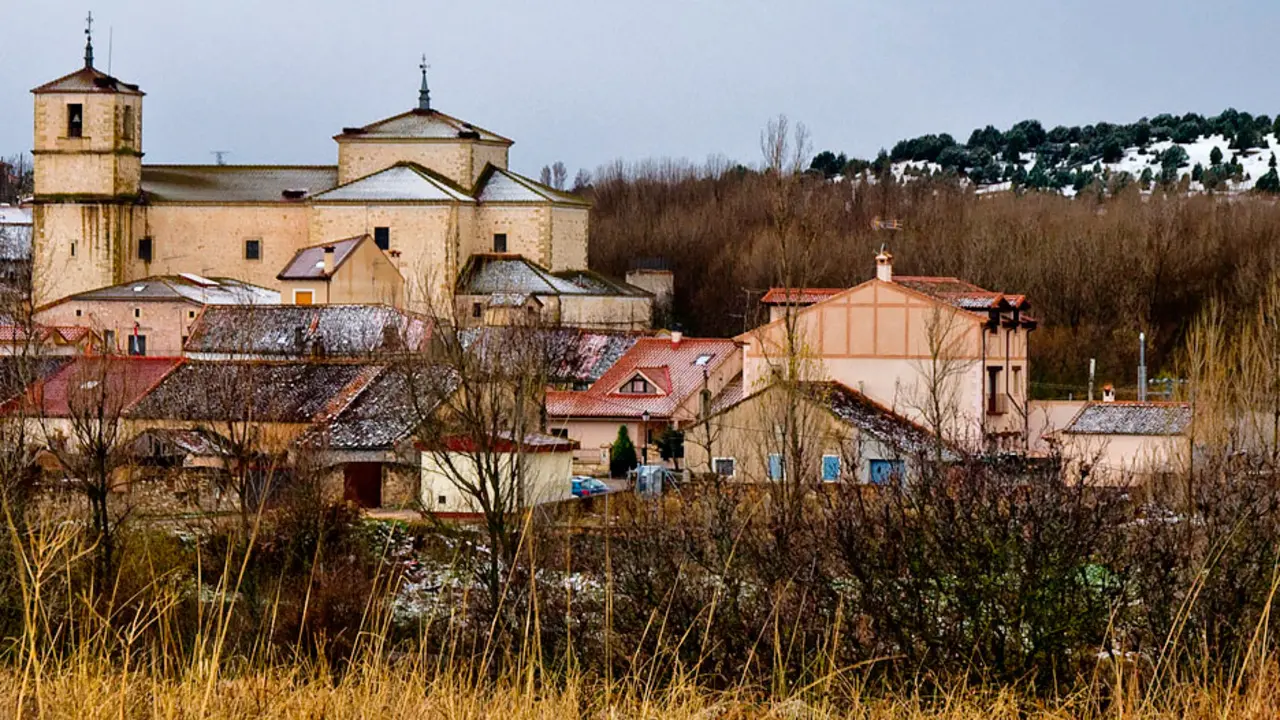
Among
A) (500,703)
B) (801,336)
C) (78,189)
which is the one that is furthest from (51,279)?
(500,703)

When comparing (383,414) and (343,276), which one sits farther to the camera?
(343,276)

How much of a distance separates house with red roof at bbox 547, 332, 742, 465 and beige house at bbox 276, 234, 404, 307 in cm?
1068

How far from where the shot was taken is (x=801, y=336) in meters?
30.4

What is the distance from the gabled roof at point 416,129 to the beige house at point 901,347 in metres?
22.4

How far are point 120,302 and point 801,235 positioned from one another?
19.9m

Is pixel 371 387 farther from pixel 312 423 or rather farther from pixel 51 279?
pixel 51 279

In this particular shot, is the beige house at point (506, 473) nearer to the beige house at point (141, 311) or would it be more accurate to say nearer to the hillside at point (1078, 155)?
the beige house at point (141, 311)

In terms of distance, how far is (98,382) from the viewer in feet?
90.7

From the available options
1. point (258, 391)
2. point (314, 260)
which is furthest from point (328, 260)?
point (258, 391)

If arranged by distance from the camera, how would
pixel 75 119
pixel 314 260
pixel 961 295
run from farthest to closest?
pixel 75 119 < pixel 314 260 < pixel 961 295

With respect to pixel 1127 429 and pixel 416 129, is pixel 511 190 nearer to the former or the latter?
pixel 416 129

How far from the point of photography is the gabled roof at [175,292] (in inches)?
1735

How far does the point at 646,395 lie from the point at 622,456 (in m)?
3.07

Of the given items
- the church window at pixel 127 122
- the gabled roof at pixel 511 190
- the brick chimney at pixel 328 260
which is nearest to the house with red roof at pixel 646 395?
the brick chimney at pixel 328 260
